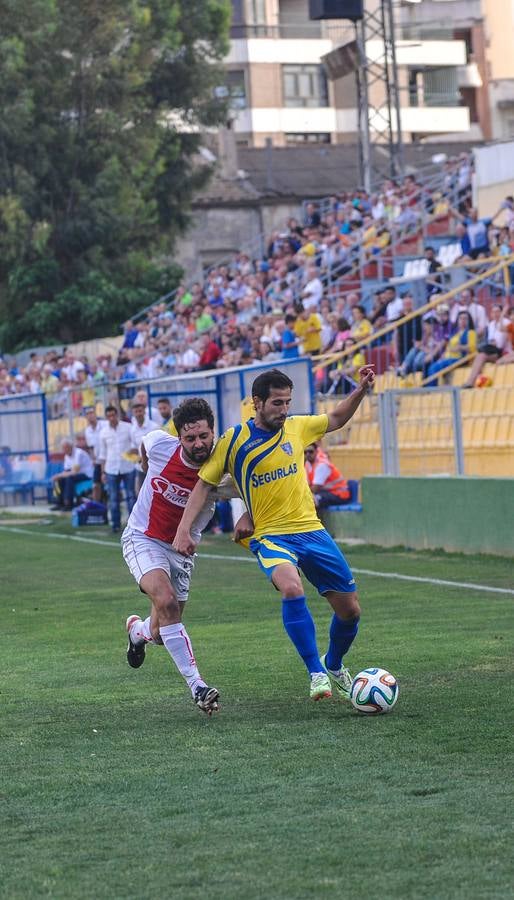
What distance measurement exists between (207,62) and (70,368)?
63.3ft

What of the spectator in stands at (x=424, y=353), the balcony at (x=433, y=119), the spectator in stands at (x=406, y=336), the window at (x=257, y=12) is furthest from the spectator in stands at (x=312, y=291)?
the balcony at (x=433, y=119)

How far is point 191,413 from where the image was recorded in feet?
28.0

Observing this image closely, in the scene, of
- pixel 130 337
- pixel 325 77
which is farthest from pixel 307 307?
pixel 325 77

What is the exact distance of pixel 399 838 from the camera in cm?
560

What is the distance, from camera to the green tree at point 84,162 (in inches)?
1913

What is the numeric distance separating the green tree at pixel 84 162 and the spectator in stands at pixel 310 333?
22.4 metres

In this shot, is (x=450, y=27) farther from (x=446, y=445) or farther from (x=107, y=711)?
(x=107, y=711)

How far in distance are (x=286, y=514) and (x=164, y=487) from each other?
721mm

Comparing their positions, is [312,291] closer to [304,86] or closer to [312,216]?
[312,216]

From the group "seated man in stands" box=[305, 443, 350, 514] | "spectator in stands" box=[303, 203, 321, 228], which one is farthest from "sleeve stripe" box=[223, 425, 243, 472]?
"spectator in stands" box=[303, 203, 321, 228]

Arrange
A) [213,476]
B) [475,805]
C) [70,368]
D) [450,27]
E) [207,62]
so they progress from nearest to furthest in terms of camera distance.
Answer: [475,805], [213,476], [70,368], [207,62], [450,27]

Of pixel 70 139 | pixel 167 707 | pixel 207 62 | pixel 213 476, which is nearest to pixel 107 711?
pixel 167 707

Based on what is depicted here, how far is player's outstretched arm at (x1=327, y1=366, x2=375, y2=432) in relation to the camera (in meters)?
8.66

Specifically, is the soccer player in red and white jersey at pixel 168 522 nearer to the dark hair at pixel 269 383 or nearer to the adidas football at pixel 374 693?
the dark hair at pixel 269 383
